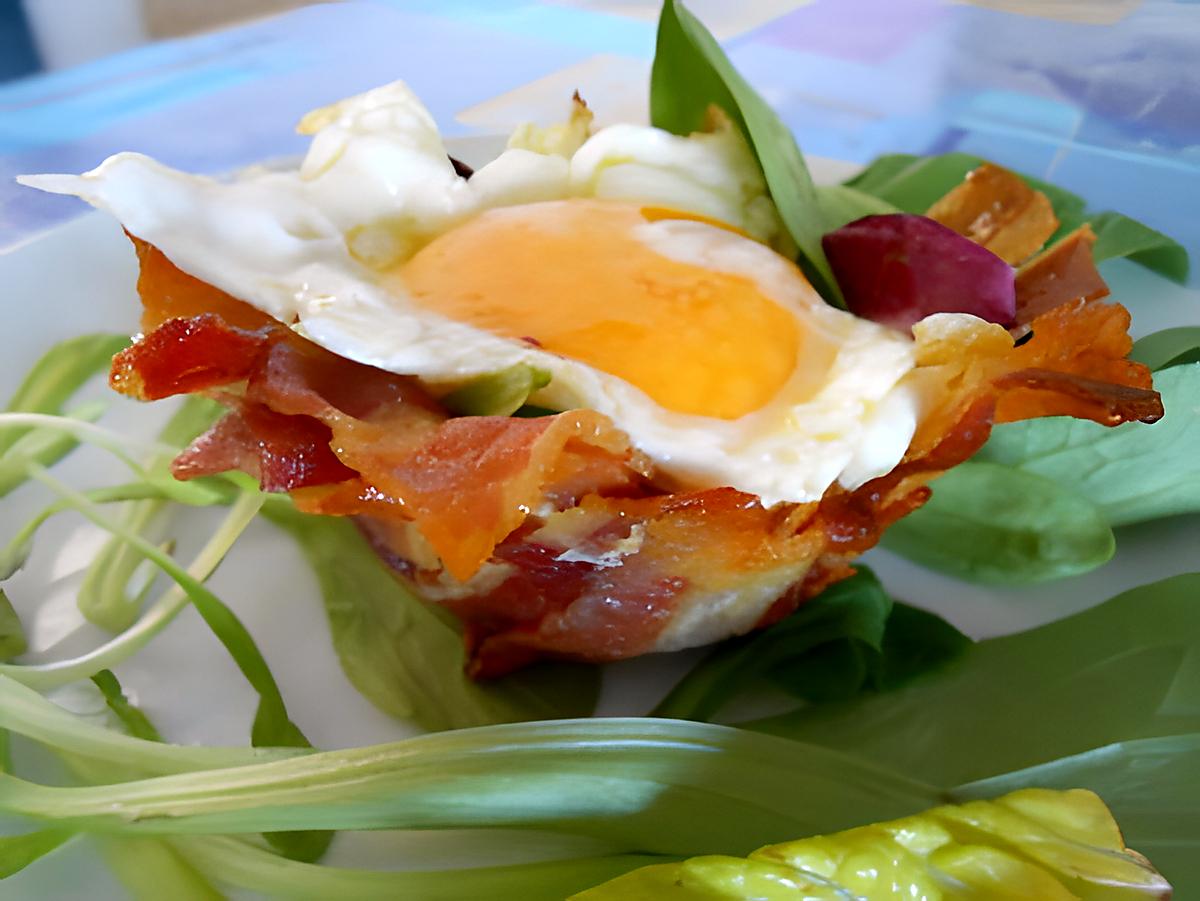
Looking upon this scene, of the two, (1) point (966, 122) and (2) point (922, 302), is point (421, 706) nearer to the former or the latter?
(2) point (922, 302)

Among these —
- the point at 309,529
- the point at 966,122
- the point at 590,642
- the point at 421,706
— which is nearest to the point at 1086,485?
the point at 590,642

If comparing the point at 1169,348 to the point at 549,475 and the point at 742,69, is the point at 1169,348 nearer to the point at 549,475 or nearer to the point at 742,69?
the point at 549,475

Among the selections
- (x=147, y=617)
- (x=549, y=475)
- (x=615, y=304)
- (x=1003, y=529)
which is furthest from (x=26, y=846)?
(x=1003, y=529)

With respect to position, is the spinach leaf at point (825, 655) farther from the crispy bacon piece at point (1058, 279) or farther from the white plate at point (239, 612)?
the crispy bacon piece at point (1058, 279)

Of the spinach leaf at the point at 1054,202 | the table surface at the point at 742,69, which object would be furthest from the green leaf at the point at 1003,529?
the table surface at the point at 742,69

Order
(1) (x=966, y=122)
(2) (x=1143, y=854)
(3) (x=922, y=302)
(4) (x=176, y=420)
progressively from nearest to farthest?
(2) (x=1143, y=854), (3) (x=922, y=302), (4) (x=176, y=420), (1) (x=966, y=122)

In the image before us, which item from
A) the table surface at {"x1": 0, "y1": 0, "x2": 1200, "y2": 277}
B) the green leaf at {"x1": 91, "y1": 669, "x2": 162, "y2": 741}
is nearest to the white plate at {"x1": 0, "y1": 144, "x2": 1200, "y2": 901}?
the green leaf at {"x1": 91, "y1": 669, "x2": 162, "y2": 741}
